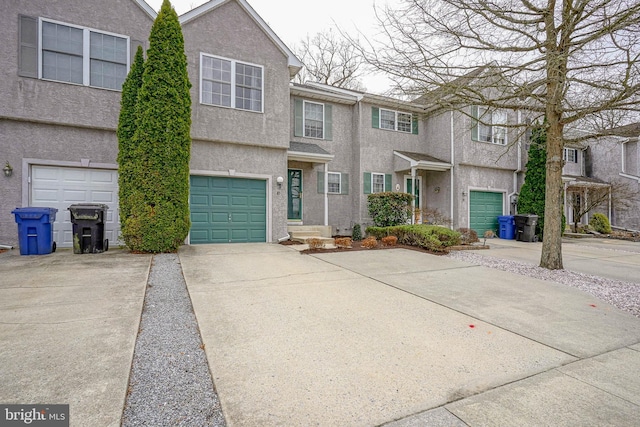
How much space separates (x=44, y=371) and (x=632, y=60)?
8112mm

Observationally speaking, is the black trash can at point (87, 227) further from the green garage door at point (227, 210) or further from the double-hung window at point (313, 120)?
the double-hung window at point (313, 120)

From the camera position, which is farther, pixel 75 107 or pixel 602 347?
Answer: pixel 75 107

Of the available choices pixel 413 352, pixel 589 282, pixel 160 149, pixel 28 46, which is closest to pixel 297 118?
pixel 160 149

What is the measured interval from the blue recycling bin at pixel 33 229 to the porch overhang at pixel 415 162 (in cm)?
1100

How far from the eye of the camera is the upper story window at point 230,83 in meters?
9.07

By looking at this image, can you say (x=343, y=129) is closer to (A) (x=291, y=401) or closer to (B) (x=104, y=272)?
(B) (x=104, y=272)

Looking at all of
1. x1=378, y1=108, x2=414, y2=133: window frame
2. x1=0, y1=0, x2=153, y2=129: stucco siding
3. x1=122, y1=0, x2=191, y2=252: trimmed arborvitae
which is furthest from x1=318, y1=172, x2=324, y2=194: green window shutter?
x1=0, y1=0, x2=153, y2=129: stucco siding

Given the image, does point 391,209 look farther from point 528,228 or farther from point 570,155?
point 570,155

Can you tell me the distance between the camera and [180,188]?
24.7 ft

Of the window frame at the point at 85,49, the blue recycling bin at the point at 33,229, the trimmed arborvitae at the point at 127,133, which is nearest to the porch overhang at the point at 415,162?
the trimmed arborvitae at the point at 127,133

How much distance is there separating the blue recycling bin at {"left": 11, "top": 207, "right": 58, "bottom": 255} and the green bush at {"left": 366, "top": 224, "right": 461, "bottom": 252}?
889 cm

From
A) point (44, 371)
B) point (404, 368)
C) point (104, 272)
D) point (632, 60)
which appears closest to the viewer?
point (44, 371)

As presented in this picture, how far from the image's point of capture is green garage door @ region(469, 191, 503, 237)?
13.4 meters

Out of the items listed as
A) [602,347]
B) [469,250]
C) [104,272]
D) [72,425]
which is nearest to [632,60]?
[602,347]
